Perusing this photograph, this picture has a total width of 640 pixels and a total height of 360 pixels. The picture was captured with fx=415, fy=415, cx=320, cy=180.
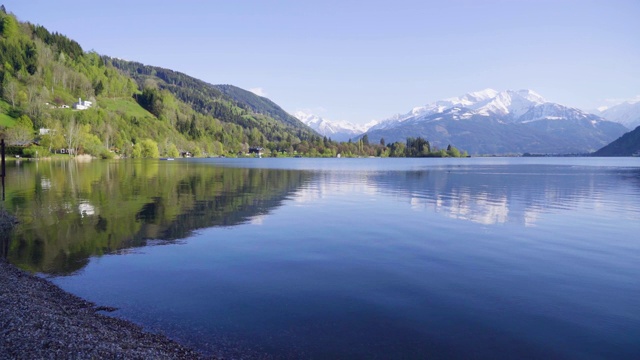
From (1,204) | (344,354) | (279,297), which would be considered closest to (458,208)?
(279,297)

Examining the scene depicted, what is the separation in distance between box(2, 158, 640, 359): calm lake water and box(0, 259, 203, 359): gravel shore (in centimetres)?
109

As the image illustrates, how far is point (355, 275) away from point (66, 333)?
47.8 ft

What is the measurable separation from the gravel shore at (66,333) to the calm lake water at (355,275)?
3.57ft

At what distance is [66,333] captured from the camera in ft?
46.1

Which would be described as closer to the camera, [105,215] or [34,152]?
[105,215]

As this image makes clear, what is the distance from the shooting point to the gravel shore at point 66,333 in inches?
497

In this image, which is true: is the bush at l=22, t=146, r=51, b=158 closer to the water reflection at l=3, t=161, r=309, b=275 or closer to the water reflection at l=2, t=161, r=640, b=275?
the water reflection at l=3, t=161, r=309, b=275

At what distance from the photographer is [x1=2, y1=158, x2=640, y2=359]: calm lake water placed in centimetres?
1592

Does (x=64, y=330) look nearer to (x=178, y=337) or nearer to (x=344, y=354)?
(x=178, y=337)

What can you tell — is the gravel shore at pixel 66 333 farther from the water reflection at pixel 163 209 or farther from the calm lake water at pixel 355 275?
the water reflection at pixel 163 209

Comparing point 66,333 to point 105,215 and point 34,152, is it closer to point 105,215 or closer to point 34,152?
point 105,215

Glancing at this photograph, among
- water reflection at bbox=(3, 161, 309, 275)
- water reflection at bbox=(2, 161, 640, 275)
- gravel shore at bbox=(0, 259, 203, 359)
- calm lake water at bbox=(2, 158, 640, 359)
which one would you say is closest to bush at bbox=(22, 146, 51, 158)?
water reflection at bbox=(3, 161, 309, 275)

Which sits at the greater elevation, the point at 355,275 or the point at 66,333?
the point at 66,333

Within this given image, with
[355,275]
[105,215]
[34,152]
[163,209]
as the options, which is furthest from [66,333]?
[34,152]
